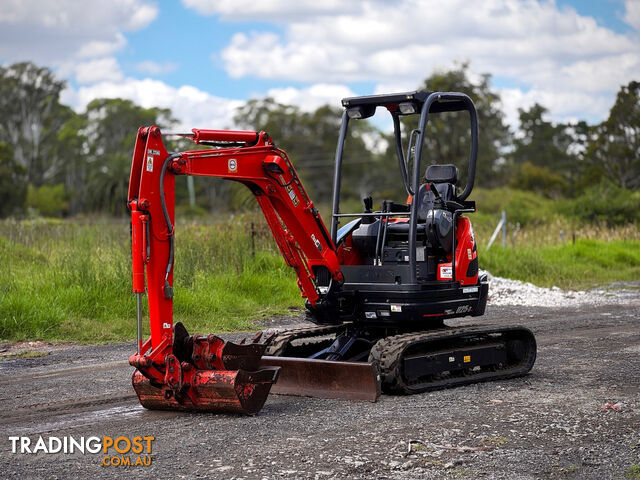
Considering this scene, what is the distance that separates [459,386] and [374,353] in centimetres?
108

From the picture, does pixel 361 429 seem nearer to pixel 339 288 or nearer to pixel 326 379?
pixel 326 379

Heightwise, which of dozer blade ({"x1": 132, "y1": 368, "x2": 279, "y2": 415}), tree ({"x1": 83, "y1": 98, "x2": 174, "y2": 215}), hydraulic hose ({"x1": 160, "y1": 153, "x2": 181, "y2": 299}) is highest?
tree ({"x1": 83, "y1": 98, "x2": 174, "y2": 215})

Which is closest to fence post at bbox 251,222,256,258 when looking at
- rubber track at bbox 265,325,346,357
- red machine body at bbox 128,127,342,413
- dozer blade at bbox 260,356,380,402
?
rubber track at bbox 265,325,346,357

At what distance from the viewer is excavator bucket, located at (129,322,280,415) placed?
7.20m

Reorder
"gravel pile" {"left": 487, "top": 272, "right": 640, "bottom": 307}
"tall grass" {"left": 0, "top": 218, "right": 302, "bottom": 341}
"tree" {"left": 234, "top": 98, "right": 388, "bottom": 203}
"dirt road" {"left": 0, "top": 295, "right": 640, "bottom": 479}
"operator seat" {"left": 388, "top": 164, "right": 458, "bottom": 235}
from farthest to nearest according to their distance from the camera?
"tree" {"left": 234, "top": 98, "right": 388, "bottom": 203}, "gravel pile" {"left": 487, "top": 272, "right": 640, "bottom": 307}, "tall grass" {"left": 0, "top": 218, "right": 302, "bottom": 341}, "operator seat" {"left": 388, "top": 164, "right": 458, "bottom": 235}, "dirt road" {"left": 0, "top": 295, "right": 640, "bottom": 479}

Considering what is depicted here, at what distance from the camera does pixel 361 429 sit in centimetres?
679

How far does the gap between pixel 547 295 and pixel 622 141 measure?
111 ft

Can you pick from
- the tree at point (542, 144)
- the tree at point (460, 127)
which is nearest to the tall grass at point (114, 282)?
the tree at point (460, 127)

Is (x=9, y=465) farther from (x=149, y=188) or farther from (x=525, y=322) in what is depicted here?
(x=525, y=322)

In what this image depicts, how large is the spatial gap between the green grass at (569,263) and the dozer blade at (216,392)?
13.0 m

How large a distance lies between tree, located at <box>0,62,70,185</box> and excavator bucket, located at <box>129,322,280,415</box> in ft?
221

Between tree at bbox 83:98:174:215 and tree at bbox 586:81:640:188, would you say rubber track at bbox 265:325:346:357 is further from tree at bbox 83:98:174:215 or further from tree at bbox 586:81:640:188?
tree at bbox 83:98:174:215

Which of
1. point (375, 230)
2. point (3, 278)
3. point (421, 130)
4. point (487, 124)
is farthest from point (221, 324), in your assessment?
point (487, 124)

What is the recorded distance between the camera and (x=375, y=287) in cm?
866
